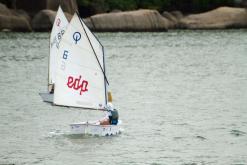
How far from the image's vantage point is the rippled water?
3634 cm

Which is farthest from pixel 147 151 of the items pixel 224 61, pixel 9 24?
pixel 9 24

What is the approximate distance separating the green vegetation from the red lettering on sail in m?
66.4

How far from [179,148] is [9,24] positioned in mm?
60075

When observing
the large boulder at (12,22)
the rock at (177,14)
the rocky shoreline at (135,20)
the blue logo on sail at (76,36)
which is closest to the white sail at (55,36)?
the blue logo on sail at (76,36)

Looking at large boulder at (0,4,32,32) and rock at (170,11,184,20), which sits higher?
rock at (170,11,184,20)

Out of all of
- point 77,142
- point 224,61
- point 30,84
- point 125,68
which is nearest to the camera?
point 77,142

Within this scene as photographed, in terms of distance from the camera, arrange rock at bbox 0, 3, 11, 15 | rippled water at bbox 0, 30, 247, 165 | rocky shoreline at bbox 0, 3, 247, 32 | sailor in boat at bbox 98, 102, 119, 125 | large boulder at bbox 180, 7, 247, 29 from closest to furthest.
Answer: rippled water at bbox 0, 30, 247, 165 → sailor in boat at bbox 98, 102, 119, 125 → rocky shoreline at bbox 0, 3, 247, 32 → rock at bbox 0, 3, 11, 15 → large boulder at bbox 180, 7, 247, 29

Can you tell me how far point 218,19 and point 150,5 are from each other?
11150 millimetres

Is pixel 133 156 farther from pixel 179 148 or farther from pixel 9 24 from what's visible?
pixel 9 24

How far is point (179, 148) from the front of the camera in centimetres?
3753

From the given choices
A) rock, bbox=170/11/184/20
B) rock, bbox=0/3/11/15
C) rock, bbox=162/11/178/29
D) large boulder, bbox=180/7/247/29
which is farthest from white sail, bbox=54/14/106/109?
rock, bbox=170/11/184/20

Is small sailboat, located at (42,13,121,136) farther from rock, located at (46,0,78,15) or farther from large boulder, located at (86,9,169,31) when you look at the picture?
rock, located at (46,0,78,15)

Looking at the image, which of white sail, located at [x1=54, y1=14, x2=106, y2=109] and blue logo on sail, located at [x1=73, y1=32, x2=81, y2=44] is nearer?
white sail, located at [x1=54, y1=14, x2=106, y2=109]

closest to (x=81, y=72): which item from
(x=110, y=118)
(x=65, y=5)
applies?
(x=110, y=118)
